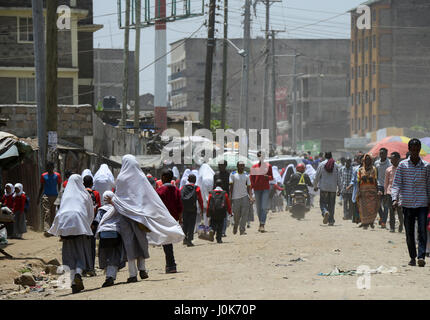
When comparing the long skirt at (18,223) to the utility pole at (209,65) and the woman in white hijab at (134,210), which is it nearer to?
the woman in white hijab at (134,210)

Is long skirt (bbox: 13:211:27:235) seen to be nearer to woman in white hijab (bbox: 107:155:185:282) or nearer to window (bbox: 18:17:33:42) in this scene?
woman in white hijab (bbox: 107:155:185:282)

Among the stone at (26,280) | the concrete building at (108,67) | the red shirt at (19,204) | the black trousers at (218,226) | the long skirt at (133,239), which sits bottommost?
the stone at (26,280)

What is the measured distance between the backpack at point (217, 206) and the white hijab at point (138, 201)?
620 cm

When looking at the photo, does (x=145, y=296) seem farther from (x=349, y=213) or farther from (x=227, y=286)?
(x=349, y=213)

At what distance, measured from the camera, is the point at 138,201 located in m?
12.1

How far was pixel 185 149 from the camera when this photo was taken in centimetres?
3478

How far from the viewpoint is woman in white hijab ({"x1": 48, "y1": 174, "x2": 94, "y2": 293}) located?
1217 cm

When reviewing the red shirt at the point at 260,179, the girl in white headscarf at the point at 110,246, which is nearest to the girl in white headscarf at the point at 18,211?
the red shirt at the point at 260,179

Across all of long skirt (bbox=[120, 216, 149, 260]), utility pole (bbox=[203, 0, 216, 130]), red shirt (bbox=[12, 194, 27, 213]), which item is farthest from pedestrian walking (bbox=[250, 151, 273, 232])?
utility pole (bbox=[203, 0, 216, 130])

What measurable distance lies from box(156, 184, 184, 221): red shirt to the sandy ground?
87 centimetres

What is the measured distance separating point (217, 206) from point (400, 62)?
221 ft

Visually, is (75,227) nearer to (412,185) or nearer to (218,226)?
(412,185)

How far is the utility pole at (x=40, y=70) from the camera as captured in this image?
20.1m

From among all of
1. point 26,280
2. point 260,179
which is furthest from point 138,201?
point 260,179
